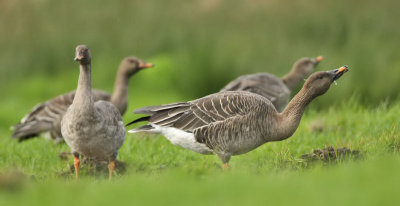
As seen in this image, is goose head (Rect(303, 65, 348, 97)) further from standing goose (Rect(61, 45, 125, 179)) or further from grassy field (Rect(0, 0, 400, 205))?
standing goose (Rect(61, 45, 125, 179))

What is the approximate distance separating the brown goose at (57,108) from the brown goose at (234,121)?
368 cm

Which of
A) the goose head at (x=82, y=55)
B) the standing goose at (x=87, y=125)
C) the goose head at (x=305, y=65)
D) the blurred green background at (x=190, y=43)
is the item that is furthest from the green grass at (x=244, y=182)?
the blurred green background at (x=190, y=43)

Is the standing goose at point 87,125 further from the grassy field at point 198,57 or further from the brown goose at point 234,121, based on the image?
the grassy field at point 198,57

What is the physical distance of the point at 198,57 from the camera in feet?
46.9

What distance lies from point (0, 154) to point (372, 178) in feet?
21.5

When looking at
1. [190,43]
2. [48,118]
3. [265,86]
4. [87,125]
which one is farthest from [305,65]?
[87,125]

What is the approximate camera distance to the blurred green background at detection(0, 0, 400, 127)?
12.8 meters

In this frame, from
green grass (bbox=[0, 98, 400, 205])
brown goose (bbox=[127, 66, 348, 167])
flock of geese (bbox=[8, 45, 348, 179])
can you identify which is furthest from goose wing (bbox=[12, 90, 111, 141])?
brown goose (bbox=[127, 66, 348, 167])

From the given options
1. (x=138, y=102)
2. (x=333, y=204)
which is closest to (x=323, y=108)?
(x=138, y=102)

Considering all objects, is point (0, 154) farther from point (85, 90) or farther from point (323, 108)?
point (323, 108)

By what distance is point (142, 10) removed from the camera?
49.0 ft

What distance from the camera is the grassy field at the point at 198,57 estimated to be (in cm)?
909

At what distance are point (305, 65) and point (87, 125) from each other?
19.9 feet

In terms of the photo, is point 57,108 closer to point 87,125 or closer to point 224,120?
point 87,125
